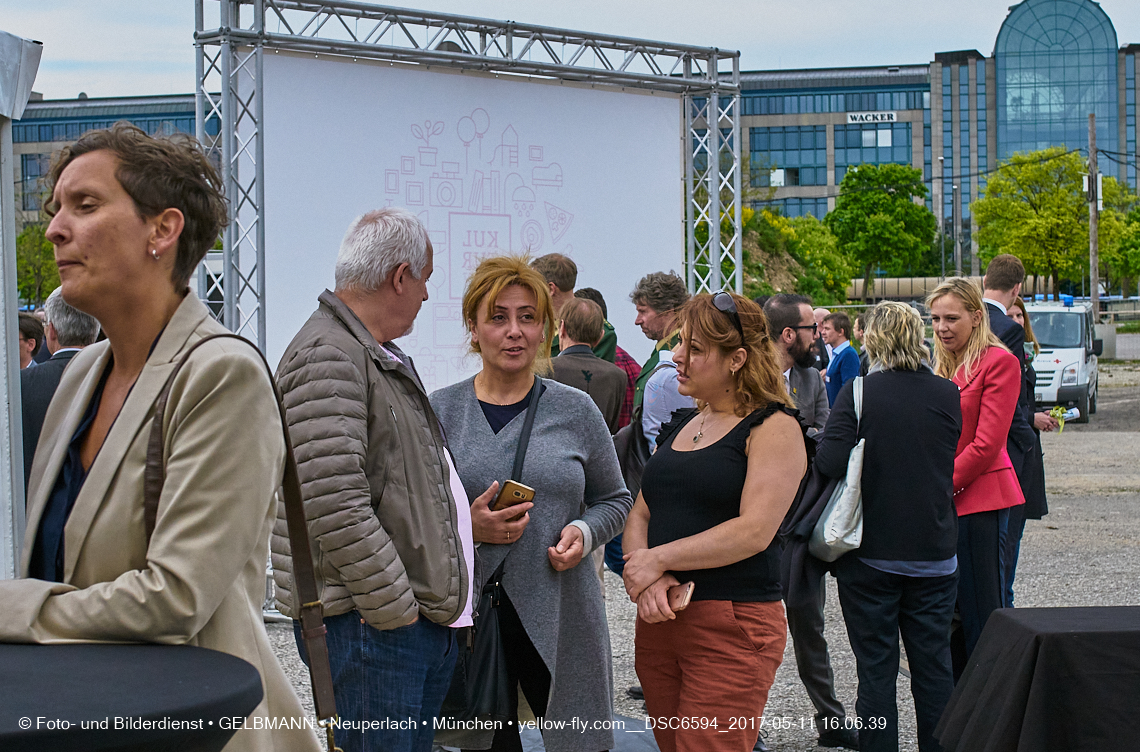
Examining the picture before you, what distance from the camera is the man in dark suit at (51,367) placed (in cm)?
399

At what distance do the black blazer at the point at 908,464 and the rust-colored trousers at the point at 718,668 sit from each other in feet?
3.43

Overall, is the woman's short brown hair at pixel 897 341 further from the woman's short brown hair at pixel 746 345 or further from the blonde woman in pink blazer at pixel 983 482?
the woman's short brown hair at pixel 746 345

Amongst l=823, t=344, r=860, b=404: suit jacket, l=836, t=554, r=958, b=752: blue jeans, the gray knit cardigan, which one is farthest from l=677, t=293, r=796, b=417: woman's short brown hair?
l=823, t=344, r=860, b=404: suit jacket

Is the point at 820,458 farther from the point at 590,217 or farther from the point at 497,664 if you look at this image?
the point at 590,217

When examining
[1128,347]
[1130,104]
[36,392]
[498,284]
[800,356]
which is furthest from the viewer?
[1130,104]

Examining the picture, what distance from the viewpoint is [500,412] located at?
3398mm

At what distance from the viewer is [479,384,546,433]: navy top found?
3383 mm

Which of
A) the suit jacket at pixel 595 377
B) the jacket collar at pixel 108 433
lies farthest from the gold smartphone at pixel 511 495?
the suit jacket at pixel 595 377

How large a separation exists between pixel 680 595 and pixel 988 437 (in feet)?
6.98

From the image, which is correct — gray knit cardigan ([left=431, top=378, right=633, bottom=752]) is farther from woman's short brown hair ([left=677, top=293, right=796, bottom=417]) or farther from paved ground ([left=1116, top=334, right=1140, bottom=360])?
paved ground ([left=1116, top=334, right=1140, bottom=360])

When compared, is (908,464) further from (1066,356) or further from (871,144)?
(871,144)

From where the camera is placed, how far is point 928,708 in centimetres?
408

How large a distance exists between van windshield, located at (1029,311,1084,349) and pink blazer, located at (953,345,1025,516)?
1562 centimetres

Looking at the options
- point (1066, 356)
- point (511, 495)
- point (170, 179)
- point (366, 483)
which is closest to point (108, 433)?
point (170, 179)
